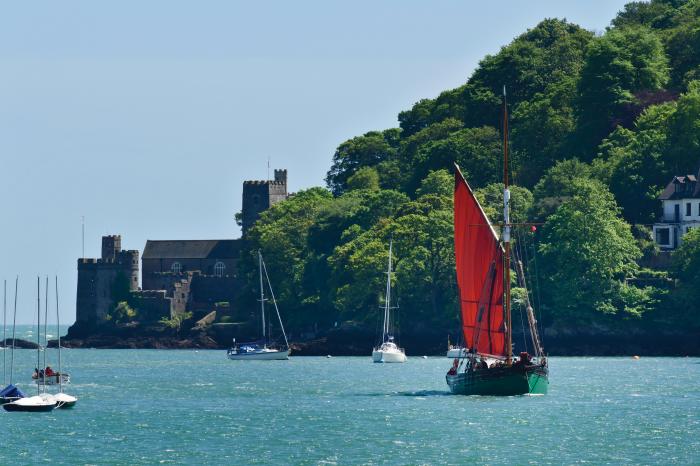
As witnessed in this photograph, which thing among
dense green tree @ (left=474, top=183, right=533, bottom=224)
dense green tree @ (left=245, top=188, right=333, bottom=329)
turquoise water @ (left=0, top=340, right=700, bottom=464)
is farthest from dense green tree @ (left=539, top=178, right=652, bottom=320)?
dense green tree @ (left=245, top=188, right=333, bottom=329)

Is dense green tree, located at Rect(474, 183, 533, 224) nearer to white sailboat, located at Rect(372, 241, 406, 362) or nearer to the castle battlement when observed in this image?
white sailboat, located at Rect(372, 241, 406, 362)

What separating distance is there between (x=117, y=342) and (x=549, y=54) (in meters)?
47.9

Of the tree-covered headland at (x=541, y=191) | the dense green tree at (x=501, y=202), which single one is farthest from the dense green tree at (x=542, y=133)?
the dense green tree at (x=501, y=202)

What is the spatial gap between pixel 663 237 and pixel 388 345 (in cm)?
2237

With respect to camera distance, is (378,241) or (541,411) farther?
(378,241)

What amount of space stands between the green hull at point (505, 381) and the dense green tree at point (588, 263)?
47.4 m

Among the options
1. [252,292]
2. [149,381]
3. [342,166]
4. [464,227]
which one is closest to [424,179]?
[252,292]

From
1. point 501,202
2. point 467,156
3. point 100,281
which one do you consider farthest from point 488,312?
point 100,281

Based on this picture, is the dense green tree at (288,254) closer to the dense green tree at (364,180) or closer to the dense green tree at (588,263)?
the dense green tree at (364,180)

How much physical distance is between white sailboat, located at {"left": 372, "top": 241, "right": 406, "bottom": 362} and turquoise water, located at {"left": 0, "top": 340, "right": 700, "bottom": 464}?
16946mm

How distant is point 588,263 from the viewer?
134250mm

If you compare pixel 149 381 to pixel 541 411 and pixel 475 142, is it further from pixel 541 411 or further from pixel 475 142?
pixel 475 142

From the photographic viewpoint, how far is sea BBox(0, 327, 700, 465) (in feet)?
215

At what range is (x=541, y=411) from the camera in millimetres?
79875
